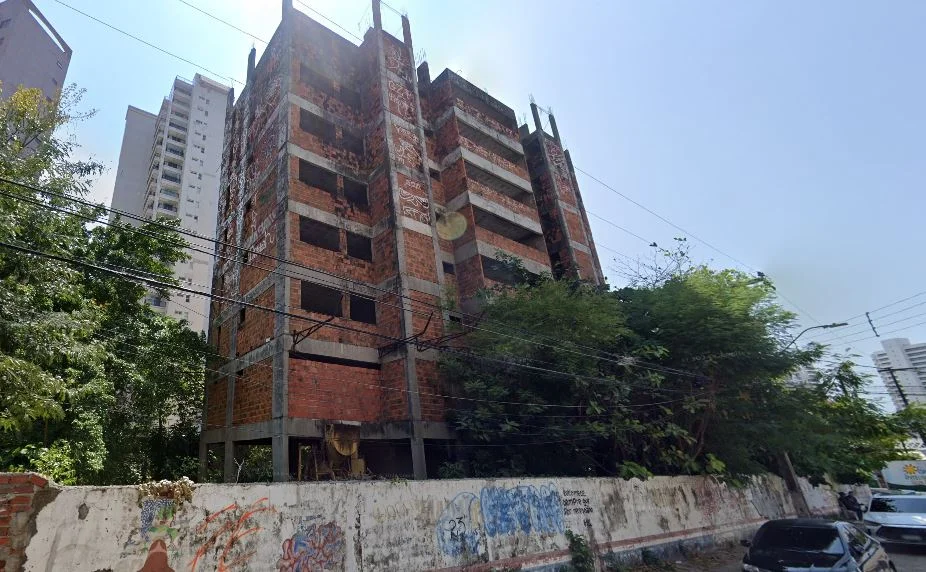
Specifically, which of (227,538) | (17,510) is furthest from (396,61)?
(17,510)

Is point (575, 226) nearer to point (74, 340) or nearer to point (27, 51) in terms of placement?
point (74, 340)

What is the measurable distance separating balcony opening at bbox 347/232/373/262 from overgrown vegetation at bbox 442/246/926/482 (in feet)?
20.5

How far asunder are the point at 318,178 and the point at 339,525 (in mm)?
16834

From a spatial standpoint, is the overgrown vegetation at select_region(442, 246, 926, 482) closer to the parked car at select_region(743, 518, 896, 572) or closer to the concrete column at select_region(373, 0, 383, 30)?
the parked car at select_region(743, 518, 896, 572)

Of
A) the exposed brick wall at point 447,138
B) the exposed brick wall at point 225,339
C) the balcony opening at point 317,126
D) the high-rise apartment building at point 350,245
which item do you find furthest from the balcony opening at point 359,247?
the exposed brick wall at point 447,138

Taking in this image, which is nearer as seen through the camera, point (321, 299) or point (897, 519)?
point (897, 519)

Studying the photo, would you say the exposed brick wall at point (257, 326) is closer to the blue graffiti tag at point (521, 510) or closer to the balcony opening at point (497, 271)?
the balcony opening at point (497, 271)

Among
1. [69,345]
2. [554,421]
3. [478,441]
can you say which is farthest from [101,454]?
[554,421]

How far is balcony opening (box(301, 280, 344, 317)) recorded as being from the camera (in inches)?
693

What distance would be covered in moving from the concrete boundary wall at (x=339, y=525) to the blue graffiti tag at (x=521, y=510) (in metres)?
0.02

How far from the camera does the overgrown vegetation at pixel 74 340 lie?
8.97m

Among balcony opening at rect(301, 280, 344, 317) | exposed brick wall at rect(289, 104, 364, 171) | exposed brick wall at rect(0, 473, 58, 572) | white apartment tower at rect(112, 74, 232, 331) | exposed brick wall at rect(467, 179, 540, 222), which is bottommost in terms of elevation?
exposed brick wall at rect(0, 473, 58, 572)

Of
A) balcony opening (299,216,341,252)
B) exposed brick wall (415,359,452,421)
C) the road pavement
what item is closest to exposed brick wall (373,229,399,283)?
balcony opening (299,216,341,252)

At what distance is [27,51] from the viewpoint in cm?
3114
